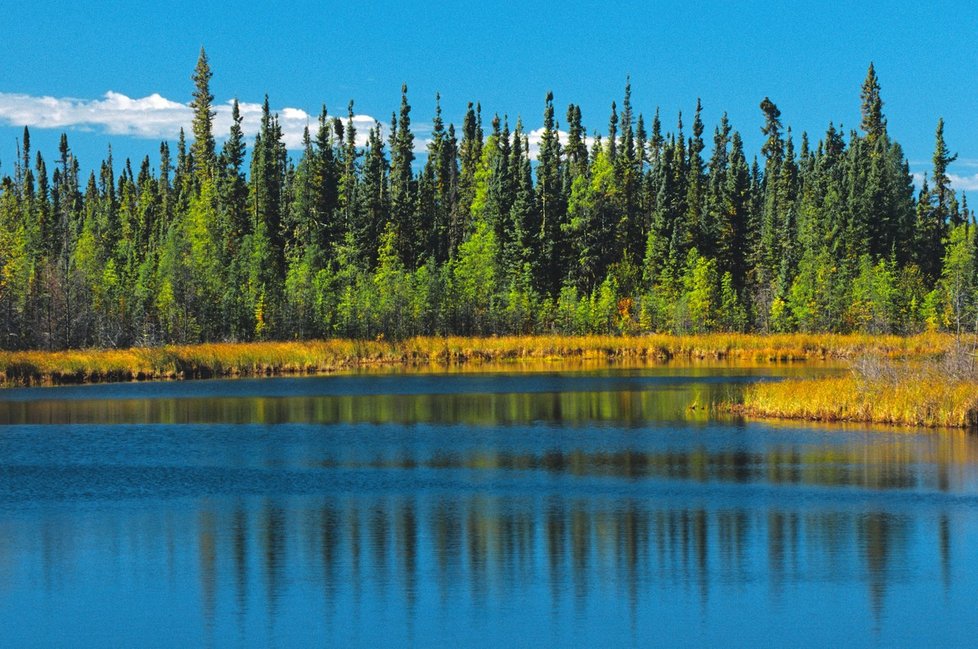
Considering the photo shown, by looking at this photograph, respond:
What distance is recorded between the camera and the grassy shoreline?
59.7 meters

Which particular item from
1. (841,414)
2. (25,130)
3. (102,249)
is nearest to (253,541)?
(841,414)

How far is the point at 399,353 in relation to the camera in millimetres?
78688

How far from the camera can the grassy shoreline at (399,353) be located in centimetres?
5972

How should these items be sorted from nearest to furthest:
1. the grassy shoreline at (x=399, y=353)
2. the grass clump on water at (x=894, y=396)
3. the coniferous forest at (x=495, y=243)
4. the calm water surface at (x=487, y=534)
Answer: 1. the calm water surface at (x=487, y=534)
2. the grass clump on water at (x=894, y=396)
3. the grassy shoreline at (x=399, y=353)
4. the coniferous forest at (x=495, y=243)

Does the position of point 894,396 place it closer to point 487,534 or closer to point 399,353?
point 487,534

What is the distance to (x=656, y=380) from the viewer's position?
58156 millimetres

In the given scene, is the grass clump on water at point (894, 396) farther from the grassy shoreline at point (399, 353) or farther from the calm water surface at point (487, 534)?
the grassy shoreline at point (399, 353)

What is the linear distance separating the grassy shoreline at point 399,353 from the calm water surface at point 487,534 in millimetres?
20449

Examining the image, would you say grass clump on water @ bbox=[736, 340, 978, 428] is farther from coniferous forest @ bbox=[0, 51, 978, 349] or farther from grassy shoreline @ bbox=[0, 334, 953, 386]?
coniferous forest @ bbox=[0, 51, 978, 349]

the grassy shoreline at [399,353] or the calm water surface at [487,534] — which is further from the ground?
the grassy shoreline at [399,353]

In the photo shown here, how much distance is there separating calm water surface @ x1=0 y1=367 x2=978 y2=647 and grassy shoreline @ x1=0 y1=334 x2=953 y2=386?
67.1 ft

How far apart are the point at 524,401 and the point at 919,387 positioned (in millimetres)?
17215

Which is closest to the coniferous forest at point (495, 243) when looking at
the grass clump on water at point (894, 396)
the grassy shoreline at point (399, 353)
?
the grassy shoreline at point (399, 353)

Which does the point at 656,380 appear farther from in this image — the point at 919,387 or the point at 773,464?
the point at 773,464
